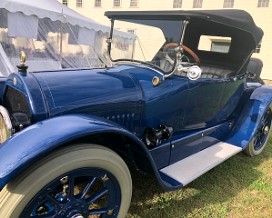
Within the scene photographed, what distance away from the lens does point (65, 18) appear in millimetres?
9234

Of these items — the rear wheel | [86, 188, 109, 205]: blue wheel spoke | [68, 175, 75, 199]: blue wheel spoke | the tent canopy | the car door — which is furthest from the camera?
the tent canopy

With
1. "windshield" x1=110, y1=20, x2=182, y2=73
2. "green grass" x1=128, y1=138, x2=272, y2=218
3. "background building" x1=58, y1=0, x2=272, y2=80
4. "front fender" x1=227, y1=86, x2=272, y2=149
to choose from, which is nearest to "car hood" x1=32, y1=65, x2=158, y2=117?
"windshield" x1=110, y1=20, x2=182, y2=73

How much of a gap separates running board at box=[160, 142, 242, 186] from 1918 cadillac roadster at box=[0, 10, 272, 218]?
13 millimetres

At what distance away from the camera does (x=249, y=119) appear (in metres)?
3.86

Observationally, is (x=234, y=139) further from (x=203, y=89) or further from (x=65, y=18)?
(x=65, y=18)

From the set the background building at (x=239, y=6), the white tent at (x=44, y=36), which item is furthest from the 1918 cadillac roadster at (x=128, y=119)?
the background building at (x=239, y=6)

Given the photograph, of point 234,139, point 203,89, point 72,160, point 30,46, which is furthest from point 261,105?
point 30,46

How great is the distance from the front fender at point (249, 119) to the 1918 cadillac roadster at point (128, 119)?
0.01 meters

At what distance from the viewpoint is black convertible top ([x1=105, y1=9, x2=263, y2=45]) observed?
2627mm

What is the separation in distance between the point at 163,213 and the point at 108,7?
22.1m

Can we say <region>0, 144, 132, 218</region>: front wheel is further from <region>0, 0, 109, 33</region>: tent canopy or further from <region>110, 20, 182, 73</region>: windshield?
<region>0, 0, 109, 33</region>: tent canopy

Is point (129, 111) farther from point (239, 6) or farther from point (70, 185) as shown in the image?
point (239, 6)

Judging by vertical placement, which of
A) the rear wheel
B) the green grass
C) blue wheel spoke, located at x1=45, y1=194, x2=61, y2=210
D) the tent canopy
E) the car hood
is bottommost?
the green grass

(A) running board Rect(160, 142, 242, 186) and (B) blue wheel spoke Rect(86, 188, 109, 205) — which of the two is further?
(A) running board Rect(160, 142, 242, 186)
